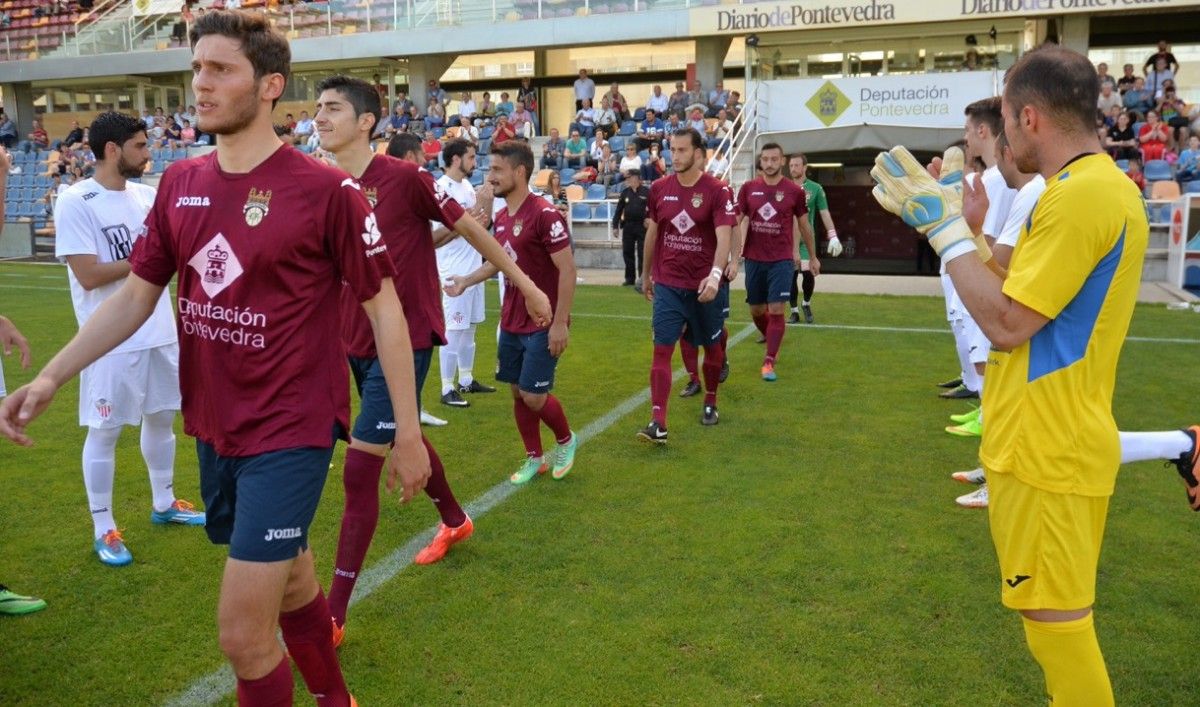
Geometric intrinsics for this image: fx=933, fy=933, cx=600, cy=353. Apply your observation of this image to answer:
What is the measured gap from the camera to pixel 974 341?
7113 mm

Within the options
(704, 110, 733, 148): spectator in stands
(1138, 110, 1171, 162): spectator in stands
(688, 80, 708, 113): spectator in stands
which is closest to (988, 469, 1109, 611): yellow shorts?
(1138, 110, 1171, 162): spectator in stands

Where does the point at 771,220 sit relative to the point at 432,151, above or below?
below

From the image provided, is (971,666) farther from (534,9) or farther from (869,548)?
(534,9)

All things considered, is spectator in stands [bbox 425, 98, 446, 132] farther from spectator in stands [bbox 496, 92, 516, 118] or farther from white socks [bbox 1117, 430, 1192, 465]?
white socks [bbox 1117, 430, 1192, 465]

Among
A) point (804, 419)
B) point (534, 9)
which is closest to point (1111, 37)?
point (534, 9)

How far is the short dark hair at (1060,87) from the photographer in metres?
2.48

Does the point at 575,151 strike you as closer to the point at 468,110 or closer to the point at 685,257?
the point at 468,110

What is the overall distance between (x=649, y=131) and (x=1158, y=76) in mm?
11861

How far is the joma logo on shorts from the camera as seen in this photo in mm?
2658

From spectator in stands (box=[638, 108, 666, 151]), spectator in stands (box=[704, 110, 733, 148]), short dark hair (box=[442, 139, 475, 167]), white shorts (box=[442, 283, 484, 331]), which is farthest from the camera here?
spectator in stands (box=[704, 110, 733, 148])

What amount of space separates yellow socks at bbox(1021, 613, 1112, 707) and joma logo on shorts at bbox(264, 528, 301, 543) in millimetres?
2141

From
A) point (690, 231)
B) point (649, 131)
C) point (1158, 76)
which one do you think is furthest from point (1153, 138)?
point (690, 231)

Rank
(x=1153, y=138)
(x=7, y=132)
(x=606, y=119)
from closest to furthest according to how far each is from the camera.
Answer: (x=1153, y=138), (x=606, y=119), (x=7, y=132)

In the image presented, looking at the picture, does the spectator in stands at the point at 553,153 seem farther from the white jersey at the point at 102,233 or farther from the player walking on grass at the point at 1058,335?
the player walking on grass at the point at 1058,335
